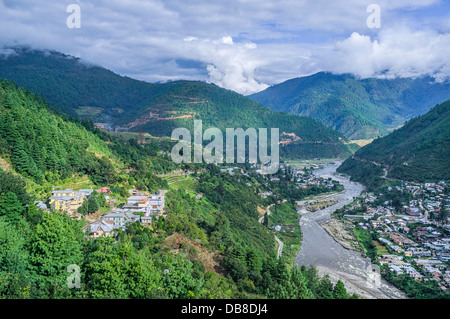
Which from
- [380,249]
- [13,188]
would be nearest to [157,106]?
[380,249]

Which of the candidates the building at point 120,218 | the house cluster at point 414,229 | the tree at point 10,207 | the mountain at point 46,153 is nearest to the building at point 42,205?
the mountain at point 46,153

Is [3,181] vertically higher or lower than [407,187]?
higher

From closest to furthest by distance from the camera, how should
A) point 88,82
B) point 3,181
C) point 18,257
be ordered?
point 18,257
point 3,181
point 88,82

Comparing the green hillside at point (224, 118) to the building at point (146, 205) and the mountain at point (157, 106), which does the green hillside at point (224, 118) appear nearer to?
the mountain at point (157, 106)

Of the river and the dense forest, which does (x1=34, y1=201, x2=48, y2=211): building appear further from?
the river

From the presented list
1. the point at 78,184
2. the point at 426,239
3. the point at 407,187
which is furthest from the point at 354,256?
the point at 78,184

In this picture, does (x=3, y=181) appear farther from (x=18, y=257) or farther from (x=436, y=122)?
(x=436, y=122)
